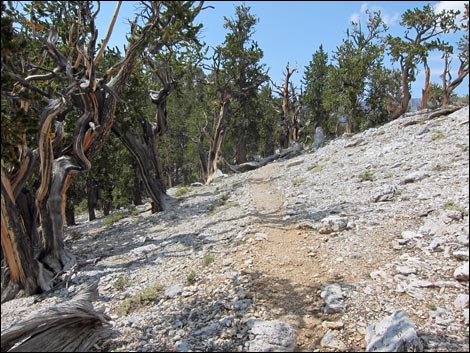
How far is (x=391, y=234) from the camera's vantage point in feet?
21.6

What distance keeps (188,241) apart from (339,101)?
59.0 ft

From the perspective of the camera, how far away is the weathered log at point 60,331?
4074mm

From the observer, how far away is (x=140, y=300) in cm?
571

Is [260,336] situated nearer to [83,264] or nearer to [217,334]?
[217,334]

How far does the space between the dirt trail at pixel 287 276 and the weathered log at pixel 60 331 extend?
7.36 feet

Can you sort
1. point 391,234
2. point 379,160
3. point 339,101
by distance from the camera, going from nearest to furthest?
point 391,234 < point 379,160 < point 339,101

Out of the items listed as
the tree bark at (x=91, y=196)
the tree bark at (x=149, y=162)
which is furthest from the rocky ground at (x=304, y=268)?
the tree bark at (x=91, y=196)

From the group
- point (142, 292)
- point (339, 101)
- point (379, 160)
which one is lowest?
point (142, 292)

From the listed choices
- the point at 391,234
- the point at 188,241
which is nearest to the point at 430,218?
the point at 391,234

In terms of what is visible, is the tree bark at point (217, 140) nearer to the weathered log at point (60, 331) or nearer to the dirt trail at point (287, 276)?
the dirt trail at point (287, 276)

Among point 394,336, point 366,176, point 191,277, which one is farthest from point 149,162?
point 394,336

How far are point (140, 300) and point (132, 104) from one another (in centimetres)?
988

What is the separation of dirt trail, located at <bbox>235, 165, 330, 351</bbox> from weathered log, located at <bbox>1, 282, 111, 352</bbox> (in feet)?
7.36

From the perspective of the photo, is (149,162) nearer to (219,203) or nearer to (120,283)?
(219,203)
